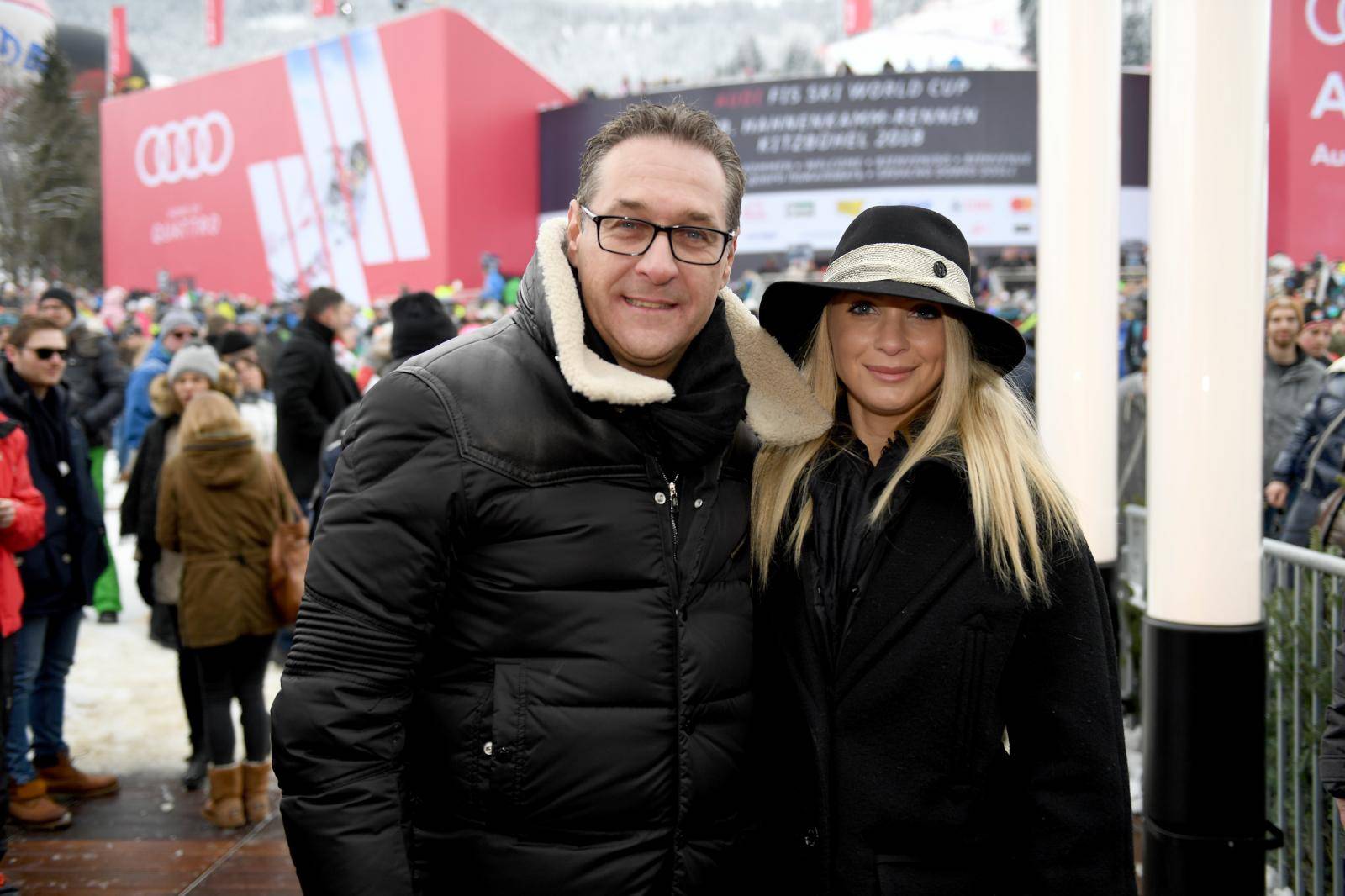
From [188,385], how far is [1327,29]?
1795cm

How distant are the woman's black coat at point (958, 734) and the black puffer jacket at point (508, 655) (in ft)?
0.66

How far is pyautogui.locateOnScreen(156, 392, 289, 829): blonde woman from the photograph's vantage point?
4.30 metres

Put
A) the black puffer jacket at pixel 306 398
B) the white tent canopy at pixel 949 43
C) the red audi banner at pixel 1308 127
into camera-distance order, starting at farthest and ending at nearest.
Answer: the white tent canopy at pixel 949 43 → the red audi banner at pixel 1308 127 → the black puffer jacket at pixel 306 398

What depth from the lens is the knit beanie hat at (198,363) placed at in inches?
183

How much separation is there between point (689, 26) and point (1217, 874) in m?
64.8

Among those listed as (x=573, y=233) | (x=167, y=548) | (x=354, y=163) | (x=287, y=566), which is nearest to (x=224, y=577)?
(x=287, y=566)

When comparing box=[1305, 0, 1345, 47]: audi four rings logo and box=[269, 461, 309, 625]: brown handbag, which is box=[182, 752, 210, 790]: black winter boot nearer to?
box=[269, 461, 309, 625]: brown handbag

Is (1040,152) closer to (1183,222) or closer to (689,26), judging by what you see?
(1183,222)

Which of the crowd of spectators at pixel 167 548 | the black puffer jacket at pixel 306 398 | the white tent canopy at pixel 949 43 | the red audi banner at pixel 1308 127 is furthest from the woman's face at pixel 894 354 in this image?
the white tent canopy at pixel 949 43

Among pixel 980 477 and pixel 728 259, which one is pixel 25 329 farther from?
pixel 980 477

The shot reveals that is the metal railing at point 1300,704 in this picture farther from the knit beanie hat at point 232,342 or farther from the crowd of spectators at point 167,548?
the knit beanie hat at point 232,342

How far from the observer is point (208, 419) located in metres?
4.39

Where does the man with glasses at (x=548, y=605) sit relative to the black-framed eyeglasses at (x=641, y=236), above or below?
below

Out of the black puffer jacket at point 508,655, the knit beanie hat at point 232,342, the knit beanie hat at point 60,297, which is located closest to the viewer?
the black puffer jacket at point 508,655
